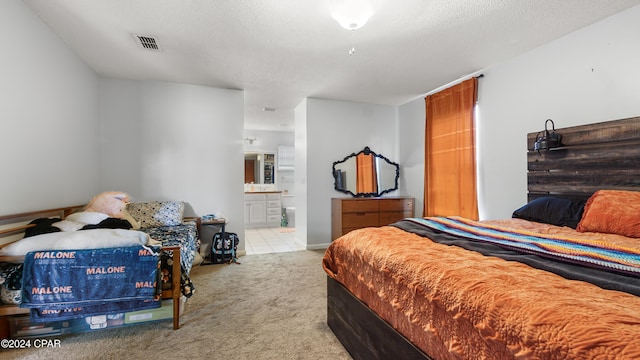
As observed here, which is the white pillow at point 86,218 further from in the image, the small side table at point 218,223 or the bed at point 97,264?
the small side table at point 218,223

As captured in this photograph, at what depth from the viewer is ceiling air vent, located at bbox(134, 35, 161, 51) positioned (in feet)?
9.41

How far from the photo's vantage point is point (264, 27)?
2668mm

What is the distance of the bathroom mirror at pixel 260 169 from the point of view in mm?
7797

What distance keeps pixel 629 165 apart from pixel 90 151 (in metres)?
5.54

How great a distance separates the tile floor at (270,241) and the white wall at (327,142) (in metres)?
0.50

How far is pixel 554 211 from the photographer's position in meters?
2.56

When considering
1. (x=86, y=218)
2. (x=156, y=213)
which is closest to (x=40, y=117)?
(x=86, y=218)

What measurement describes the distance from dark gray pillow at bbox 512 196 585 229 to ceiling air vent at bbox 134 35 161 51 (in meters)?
4.03

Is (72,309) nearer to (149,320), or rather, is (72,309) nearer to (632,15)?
(149,320)

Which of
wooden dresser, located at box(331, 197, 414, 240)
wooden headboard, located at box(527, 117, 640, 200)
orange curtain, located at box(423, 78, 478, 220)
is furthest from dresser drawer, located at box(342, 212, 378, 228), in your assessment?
wooden headboard, located at box(527, 117, 640, 200)

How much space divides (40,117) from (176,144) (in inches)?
66.8

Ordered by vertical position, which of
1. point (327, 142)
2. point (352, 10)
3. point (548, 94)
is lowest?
point (327, 142)

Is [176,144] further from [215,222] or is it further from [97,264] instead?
[97,264]

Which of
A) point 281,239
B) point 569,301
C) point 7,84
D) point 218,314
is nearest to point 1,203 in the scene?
point 7,84
